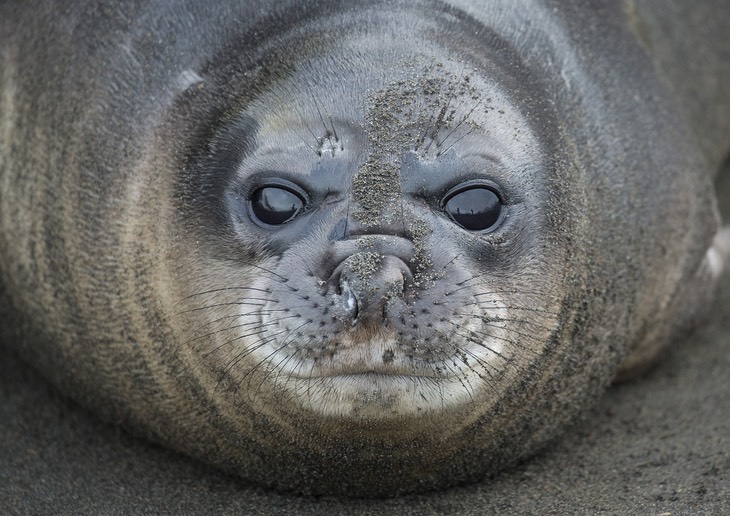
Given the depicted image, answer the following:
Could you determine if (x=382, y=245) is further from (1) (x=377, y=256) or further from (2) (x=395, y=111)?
(2) (x=395, y=111)

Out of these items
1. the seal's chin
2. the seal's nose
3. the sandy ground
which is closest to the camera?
the seal's nose

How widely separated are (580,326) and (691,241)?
3.15 ft

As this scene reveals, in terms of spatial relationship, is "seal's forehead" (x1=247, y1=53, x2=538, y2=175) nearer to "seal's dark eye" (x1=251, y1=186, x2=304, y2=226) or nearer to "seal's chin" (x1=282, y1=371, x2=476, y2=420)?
"seal's dark eye" (x1=251, y1=186, x2=304, y2=226)

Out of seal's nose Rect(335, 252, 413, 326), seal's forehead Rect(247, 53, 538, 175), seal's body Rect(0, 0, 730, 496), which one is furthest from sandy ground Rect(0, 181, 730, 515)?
seal's forehead Rect(247, 53, 538, 175)

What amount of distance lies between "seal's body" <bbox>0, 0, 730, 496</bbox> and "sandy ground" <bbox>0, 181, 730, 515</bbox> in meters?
0.10

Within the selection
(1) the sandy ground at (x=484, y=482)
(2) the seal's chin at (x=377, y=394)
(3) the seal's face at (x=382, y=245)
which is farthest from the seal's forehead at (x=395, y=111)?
(1) the sandy ground at (x=484, y=482)

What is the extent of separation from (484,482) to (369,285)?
0.99 m

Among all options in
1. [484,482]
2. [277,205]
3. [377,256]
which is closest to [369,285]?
[377,256]

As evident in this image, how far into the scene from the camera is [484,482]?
12.1 feet

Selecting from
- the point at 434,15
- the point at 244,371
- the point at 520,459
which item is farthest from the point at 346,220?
the point at 520,459

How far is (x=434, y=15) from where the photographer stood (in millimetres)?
3666

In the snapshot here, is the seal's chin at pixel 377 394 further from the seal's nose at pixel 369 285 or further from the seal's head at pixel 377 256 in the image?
the seal's nose at pixel 369 285

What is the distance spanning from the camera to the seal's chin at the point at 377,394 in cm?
310

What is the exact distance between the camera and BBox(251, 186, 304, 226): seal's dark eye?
333 centimetres
